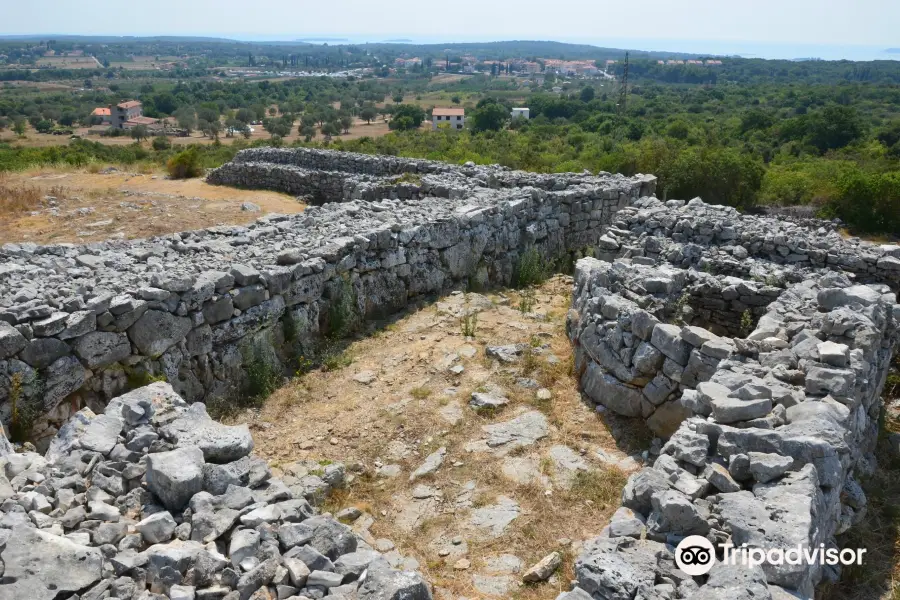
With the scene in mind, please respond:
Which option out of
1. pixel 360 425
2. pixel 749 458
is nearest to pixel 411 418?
pixel 360 425

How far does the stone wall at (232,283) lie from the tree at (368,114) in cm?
7640

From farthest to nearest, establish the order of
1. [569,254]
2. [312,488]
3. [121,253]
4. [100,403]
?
1. [569,254]
2. [121,253]
3. [100,403]
4. [312,488]

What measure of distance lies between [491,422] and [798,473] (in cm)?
344

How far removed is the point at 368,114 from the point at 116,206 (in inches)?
2917

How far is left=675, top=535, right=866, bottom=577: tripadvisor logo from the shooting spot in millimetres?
3717

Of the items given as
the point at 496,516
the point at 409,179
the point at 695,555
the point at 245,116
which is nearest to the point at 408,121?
the point at 245,116

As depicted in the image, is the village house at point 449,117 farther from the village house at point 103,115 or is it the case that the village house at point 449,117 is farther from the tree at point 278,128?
the village house at point 103,115

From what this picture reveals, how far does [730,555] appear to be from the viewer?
3.90 meters

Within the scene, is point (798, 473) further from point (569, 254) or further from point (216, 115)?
point (216, 115)

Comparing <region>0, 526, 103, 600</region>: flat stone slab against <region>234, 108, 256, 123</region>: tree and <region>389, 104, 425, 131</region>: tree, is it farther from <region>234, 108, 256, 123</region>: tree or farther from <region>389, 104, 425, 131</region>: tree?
<region>234, 108, 256, 123</region>: tree

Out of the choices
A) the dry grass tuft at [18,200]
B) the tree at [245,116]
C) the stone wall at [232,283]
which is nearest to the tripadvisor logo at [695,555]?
the stone wall at [232,283]

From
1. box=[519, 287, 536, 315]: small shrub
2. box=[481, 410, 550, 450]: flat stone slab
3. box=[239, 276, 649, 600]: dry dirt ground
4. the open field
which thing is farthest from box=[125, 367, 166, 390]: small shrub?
the open field

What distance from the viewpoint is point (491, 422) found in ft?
23.7

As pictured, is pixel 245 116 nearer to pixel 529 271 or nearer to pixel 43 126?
pixel 43 126
